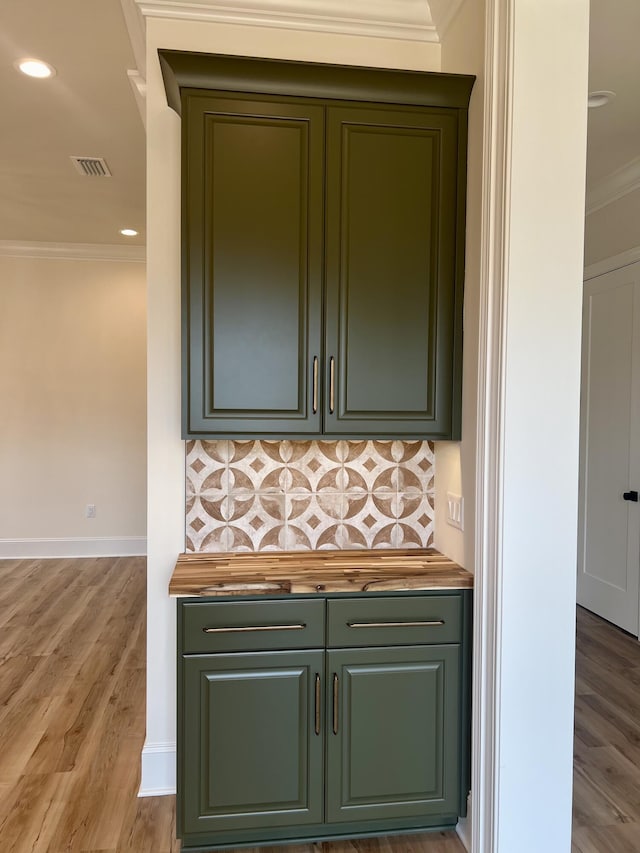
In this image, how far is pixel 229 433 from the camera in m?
1.97

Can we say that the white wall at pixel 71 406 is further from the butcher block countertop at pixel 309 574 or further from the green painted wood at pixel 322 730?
the green painted wood at pixel 322 730

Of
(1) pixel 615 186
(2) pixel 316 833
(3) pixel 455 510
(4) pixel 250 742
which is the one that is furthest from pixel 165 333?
(1) pixel 615 186

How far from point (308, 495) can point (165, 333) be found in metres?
0.85

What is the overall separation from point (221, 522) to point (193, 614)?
49 centimetres

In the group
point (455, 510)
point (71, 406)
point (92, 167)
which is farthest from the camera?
point (71, 406)

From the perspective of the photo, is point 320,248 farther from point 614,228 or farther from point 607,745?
point 614,228

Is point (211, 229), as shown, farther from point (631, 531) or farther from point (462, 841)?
point (631, 531)

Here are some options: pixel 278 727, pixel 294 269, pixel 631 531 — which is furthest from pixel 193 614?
pixel 631 531

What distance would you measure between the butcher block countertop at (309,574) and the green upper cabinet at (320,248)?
48 centimetres

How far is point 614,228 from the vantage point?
3.70 meters

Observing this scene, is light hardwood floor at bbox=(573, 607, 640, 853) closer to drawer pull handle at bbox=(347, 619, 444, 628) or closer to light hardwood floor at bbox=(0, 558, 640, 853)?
light hardwood floor at bbox=(0, 558, 640, 853)

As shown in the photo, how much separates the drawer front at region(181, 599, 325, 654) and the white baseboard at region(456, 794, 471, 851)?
78 cm

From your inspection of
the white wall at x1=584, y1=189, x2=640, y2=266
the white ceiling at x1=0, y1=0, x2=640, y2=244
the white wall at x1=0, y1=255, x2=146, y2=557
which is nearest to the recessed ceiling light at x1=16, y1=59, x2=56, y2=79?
the white ceiling at x1=0, y1=0, x2=640, y2=244

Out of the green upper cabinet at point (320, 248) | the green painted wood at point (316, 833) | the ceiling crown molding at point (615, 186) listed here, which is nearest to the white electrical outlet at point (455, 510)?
the green upper cabinet at point (320, 248)
